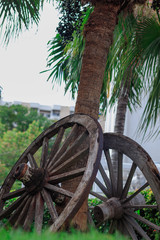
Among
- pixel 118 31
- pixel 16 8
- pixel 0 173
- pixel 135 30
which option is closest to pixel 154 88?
pixel 135 30

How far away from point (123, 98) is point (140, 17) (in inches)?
91.4

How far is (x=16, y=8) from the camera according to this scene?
15.8 ft

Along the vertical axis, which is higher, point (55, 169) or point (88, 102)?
point (88, 102)

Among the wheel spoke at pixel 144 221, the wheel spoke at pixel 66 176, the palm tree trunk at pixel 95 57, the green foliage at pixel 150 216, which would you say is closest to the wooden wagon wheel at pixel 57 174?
the wheel spoke at pixel 66 176

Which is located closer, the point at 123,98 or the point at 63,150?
the point at 63,150

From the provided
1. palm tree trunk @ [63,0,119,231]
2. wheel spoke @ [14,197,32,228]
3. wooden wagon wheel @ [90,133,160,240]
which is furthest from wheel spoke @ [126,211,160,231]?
wheel spoke @ [14,197,32,228]

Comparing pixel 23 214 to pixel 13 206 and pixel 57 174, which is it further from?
pixel 57 174

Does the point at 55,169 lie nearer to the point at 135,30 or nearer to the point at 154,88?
the point at 154,88

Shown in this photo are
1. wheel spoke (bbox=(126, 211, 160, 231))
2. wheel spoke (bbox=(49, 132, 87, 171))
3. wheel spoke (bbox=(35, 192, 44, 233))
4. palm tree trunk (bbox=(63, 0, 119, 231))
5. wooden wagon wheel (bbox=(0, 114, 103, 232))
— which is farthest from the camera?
palm tree trunk (bbox=(63, 0, 119, 231))

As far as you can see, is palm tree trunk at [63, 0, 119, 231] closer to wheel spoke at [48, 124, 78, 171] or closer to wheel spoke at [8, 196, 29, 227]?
wheel spoke at [48, 124, 78, 171]

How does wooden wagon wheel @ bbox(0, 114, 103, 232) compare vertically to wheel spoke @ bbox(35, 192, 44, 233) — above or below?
above

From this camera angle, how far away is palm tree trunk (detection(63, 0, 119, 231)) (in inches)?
148

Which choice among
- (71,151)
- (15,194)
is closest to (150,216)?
(71,151)

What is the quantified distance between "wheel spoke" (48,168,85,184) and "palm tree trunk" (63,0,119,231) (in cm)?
49
